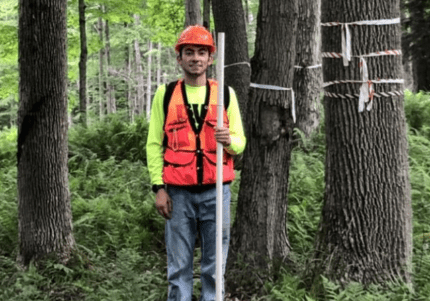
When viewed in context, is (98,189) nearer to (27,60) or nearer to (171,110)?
(27,60)

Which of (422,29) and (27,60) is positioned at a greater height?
(422,29)

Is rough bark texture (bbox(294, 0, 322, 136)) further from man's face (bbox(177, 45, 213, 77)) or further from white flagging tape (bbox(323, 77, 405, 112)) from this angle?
man's face (bbox(177, 45, 213, 77))

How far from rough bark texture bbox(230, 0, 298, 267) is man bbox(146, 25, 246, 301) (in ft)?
4.45

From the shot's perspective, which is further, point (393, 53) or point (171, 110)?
point (393, 53)

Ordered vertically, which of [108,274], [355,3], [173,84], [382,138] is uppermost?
[355,3]

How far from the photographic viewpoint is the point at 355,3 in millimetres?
4898

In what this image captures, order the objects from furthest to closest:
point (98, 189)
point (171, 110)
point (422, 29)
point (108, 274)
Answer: point (422, 29) → point (98, 189) → point (108, 274) → point (171, 110)

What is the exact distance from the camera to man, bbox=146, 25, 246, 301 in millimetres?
4102

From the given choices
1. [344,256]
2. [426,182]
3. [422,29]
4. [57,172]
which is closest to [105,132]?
[57,172]

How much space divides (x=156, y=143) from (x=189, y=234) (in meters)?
0.70

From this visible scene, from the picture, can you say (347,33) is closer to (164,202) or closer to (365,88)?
(365,88)

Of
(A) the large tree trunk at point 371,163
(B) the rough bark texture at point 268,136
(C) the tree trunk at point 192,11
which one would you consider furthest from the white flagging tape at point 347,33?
(C) the tree trunk at point 192,11

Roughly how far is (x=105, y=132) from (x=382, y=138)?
29.9 ft

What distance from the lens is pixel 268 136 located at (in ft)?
18.3
